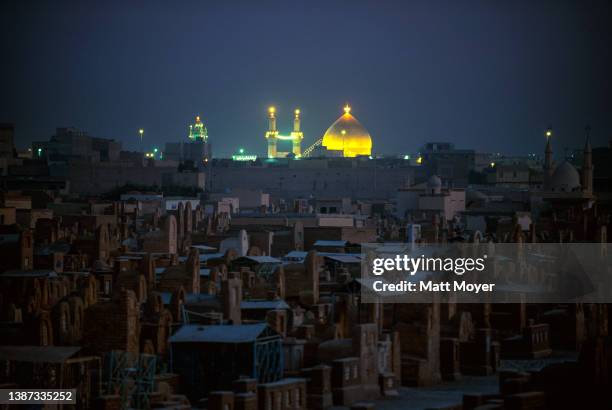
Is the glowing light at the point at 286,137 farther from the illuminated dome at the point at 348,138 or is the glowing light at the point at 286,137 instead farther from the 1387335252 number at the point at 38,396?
the 1387335252 number at the point at 38,396

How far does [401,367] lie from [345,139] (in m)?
67.5

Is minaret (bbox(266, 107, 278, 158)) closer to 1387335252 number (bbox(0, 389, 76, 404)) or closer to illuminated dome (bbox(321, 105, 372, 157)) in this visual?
illuminated dome (bbox(321, 105, 372, 157))

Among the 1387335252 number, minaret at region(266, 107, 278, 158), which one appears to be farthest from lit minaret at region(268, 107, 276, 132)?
the 1387335252 number

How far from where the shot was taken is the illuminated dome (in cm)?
8844

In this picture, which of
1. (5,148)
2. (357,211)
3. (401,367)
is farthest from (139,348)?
(5,148)

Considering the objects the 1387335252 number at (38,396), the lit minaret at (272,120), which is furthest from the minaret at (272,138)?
the 1387335252 number at (38,396)

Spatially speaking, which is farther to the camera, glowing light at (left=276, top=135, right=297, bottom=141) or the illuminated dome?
glowing light at (left=276, top=135, right=297, bottom=141)

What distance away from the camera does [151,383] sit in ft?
62.0

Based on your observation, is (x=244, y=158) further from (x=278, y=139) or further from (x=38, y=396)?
(x=38, y=396)

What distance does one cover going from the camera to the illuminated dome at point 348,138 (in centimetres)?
8844

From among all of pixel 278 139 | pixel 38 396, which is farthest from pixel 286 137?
pixel 38 396

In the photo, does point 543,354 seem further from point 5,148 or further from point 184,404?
point 5,148

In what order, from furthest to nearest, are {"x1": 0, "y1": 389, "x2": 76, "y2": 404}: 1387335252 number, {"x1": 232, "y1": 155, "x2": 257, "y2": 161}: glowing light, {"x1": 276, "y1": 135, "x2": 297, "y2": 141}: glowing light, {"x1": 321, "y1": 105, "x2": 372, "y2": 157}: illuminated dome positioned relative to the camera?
{"x1": 276, "y1": 135, "x2": 297, "y2": 141}: glowing light, {"x1": 232, "y1": 155, "x2": 257, "y2": 161}: glowing light, {"x1": 321, "y1": 105, "x2": 372, "y2": 157}: illuminated dome, {"x1": 0, "y1": 389, "x2": 76, "y2": 404}: 1387335252 number

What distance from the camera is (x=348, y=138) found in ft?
293
